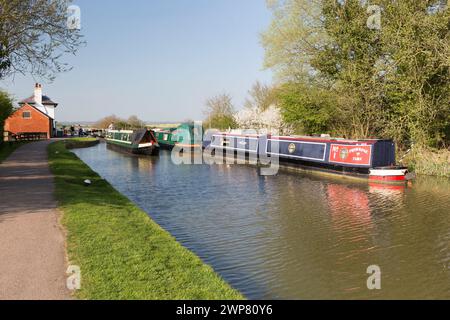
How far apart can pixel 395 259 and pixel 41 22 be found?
12272 millimetres

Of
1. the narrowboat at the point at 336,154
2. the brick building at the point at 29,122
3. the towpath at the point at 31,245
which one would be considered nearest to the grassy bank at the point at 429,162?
the narrowboat at the point at 336,154

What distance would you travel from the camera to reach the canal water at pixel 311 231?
20.4 feet

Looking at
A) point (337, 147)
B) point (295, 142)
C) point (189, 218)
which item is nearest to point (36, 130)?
point (295, 142)

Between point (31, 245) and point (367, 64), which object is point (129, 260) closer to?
point (31, 245)

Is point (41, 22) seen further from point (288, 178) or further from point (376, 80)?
point (376, 80)

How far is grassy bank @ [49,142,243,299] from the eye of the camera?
4.84 meters

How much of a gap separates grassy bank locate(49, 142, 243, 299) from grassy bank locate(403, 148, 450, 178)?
13509mm

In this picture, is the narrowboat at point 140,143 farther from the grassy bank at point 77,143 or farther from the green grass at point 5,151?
the green grass at point 5,151

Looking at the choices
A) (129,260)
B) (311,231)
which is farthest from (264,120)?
(129,260)

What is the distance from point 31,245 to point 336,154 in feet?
46.8

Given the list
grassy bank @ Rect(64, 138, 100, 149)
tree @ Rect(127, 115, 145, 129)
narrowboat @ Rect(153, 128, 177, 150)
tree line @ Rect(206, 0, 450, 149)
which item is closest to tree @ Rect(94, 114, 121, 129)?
tree @ Rect(127, 115, 145, 129)

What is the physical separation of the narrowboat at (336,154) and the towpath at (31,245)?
11.7 meters

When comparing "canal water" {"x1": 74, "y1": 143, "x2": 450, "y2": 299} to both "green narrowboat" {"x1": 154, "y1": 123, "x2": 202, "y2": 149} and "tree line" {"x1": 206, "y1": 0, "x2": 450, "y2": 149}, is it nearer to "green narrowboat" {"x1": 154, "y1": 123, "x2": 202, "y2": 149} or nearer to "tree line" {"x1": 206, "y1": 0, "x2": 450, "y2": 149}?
"tree line" {"x1": 206, "y1": 0, "x2": 450, "y2": 149}

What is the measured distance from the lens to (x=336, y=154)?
708 inches
